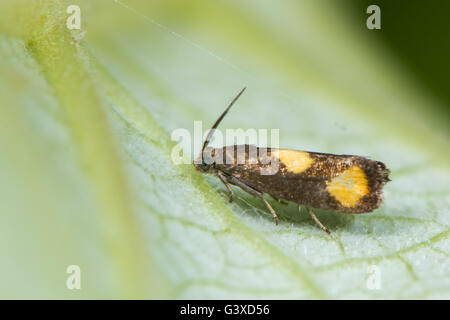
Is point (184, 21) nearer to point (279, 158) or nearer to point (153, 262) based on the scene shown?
point (279, 158)

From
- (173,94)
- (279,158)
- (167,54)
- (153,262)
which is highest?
(167,54)

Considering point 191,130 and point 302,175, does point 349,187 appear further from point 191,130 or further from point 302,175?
point 191,130

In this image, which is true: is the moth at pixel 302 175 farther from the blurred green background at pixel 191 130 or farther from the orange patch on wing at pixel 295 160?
the blurred green background at pixel 191 130

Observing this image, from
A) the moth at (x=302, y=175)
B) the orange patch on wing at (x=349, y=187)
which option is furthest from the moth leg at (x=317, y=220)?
the orange patch on wing at (x=349, y=187)

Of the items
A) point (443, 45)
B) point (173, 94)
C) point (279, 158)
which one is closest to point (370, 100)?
point (443, 45)

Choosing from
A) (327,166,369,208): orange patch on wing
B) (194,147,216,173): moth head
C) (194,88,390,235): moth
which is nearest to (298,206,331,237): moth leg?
(194,88,390,235): moth

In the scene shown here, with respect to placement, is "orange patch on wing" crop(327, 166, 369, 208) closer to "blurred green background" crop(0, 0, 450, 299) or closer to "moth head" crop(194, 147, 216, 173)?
"blurred green background" crop(0, 0, 450, 299)

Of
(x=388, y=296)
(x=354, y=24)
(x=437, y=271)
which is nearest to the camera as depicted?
(x=388, y=296)

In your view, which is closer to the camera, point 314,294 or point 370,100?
point 314,294
